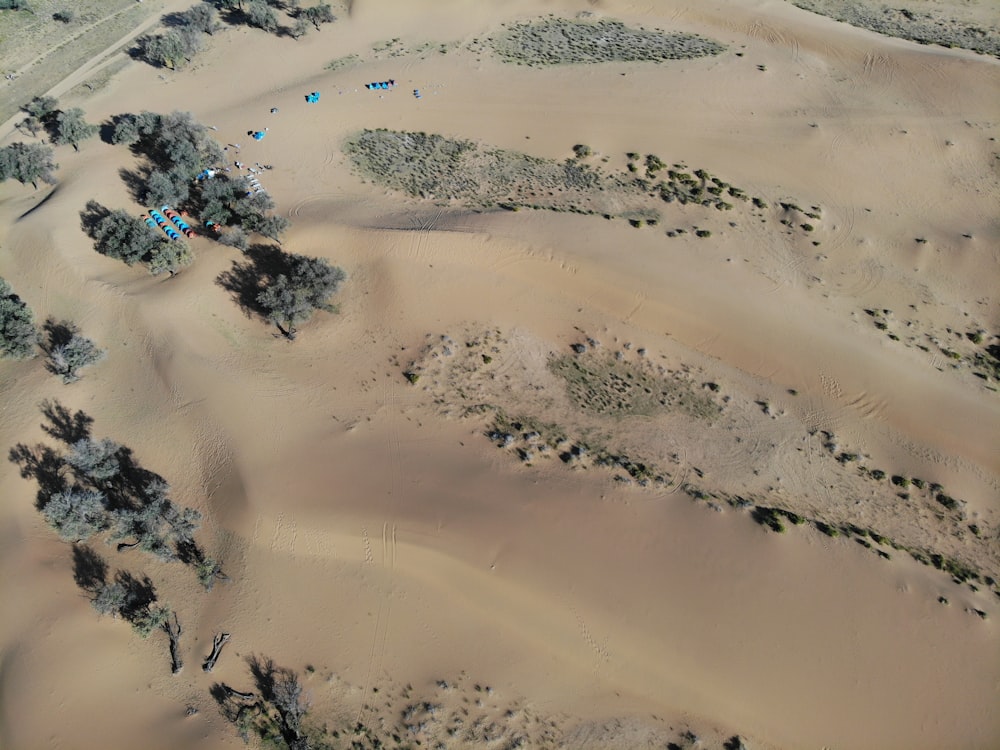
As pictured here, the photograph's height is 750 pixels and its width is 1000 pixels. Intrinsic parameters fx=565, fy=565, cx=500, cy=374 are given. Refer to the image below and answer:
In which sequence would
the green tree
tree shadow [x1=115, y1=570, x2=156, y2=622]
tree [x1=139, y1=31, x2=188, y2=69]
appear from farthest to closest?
tree [x1=139, y1=31, x2=188, y2=69]
the green tree
tree shadow [x1=115, y1=570, x2=156, y2=622]

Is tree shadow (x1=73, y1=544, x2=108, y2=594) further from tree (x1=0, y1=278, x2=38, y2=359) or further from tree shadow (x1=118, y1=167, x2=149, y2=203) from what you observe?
tree shadow (x1=118, y1=167, x2=149, y2=203)

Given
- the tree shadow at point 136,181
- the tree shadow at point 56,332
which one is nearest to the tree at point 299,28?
the tree shadow at point 136,181

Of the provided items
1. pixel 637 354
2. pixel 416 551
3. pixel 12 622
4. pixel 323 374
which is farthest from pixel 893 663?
pixel 12 622

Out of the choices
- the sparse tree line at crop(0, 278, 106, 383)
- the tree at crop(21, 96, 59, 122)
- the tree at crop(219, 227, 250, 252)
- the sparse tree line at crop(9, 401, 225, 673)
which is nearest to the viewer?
the sparse tree line at crop(9, 401, 225, 673)

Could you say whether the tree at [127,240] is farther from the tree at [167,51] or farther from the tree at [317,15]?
the tree at [317,15]

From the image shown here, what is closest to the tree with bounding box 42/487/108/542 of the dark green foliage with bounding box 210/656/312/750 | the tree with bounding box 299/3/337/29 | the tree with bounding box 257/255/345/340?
the dark green foliage with bounding box 210/656/312/750

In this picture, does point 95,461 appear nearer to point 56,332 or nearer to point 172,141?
point 56,332

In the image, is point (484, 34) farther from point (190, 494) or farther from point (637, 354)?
point (190, 494)

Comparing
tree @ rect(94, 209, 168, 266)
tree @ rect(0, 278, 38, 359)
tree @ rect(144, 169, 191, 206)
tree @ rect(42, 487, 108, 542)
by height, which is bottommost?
tree @ rect(42, 487, 108, 542)
